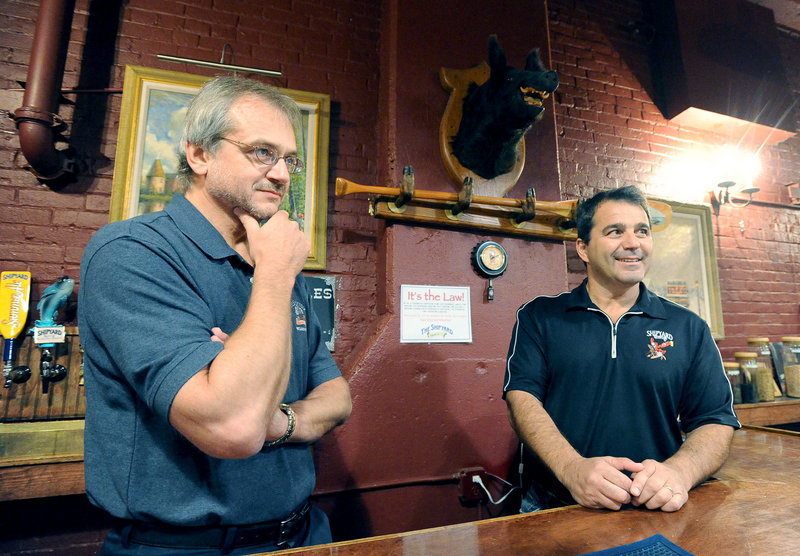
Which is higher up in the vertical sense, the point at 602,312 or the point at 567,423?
the point at 602,312

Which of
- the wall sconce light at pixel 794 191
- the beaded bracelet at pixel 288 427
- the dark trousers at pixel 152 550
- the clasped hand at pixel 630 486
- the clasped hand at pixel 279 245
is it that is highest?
the wall sconce light at pixel 794 191

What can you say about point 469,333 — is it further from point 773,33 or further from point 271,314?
point 773,33

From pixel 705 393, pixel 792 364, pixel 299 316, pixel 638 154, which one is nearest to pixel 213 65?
pixel 299 316

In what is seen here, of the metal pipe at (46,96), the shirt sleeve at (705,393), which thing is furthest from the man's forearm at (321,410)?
the metal pipe at (46,96)

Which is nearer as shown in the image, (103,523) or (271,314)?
(271,314)

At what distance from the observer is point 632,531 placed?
0.97 m

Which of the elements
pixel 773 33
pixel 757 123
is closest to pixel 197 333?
pixel 757 123

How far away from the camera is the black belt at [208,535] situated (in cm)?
96

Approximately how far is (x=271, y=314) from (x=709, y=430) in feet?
4.95

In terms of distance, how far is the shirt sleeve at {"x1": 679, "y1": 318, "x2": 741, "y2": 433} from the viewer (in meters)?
1.55

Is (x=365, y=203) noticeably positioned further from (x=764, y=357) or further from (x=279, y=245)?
(x=764, y=357)

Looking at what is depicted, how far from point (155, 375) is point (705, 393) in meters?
1.77

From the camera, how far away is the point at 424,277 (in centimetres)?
238

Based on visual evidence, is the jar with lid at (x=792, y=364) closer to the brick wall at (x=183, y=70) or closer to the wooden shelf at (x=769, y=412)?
the wooden shelf at (x=769, y=412)
